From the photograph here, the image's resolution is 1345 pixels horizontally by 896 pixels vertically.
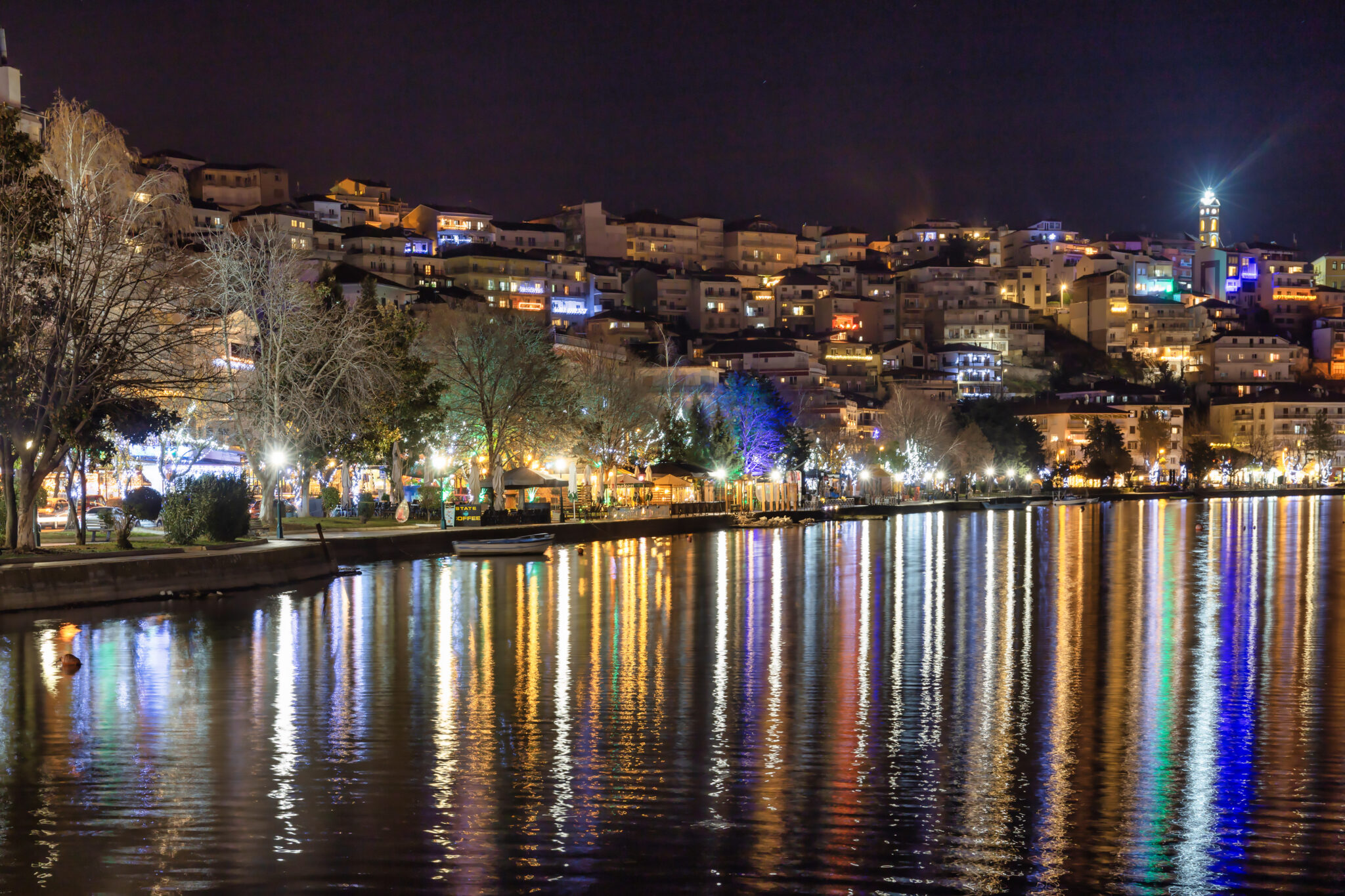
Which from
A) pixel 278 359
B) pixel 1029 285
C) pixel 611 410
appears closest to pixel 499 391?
pixel 611 410

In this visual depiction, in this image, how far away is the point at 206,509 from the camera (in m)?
33.0

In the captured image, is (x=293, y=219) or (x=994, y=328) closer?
(x=293, y=219)

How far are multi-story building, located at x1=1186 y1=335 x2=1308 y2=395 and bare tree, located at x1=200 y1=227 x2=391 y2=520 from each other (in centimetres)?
13561

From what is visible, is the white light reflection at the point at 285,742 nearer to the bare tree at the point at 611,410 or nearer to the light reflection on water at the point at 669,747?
the light reflection on water at the point at 669,747

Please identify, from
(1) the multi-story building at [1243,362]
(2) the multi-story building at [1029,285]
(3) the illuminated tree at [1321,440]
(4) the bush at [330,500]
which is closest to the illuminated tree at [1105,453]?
(3) the illuminated tree at [1321,440]

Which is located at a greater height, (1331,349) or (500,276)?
(500,276)

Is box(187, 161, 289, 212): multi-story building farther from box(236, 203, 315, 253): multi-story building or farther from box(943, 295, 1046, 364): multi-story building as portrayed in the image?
box(943, 295, 1046, 364): multi-story building

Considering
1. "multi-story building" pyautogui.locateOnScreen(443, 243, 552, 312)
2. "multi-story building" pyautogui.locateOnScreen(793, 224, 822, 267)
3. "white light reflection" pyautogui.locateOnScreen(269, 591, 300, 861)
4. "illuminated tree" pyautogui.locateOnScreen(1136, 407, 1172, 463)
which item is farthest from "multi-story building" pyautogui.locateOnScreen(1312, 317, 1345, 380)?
"white light reflection" pyautogui.locateOnScreen(269, 591, 300, 861)

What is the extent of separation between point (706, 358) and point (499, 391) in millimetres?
60738

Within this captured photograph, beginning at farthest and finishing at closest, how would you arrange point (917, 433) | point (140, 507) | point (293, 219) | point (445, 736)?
1. point (917, 433)
2. point (293, 219)
3. point (140, 507)
4. point (445, 736)

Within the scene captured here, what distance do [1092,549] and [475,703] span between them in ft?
140

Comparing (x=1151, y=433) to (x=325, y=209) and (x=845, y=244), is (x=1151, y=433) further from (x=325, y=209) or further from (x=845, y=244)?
(x=325, y=209)

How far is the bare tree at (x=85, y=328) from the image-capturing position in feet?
90.3

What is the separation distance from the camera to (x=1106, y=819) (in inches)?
419
